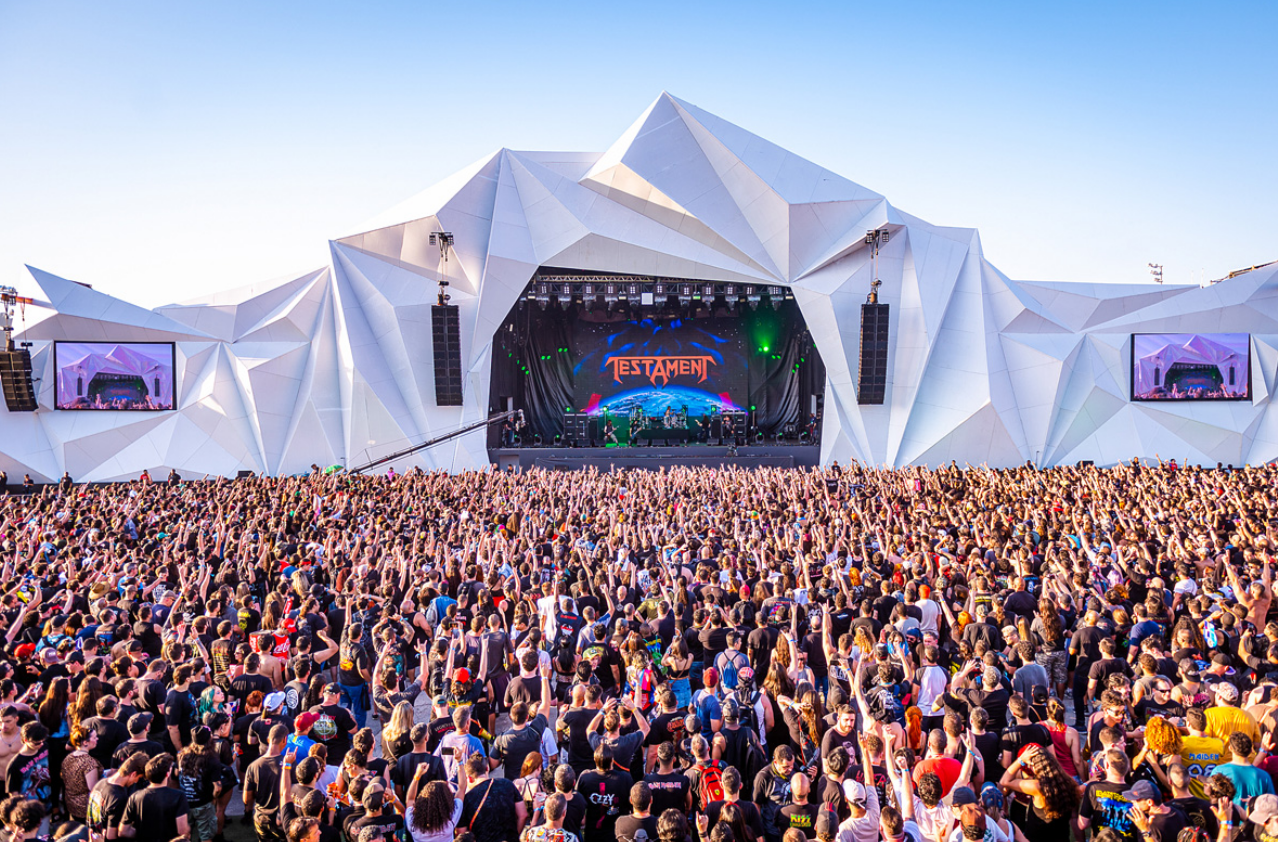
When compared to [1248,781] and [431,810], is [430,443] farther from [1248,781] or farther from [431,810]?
[1248,781]

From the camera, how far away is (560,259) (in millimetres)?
25359

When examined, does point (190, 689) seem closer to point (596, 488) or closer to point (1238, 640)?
point (1238, 640)

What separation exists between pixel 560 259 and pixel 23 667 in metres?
20.6

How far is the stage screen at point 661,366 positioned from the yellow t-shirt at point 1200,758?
2675 cm

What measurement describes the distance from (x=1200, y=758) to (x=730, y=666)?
260 cm

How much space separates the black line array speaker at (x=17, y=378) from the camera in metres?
23.7

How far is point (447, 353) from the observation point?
24.4 metres

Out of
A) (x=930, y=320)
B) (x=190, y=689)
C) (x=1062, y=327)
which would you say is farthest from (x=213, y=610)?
(x=1062, y=327)

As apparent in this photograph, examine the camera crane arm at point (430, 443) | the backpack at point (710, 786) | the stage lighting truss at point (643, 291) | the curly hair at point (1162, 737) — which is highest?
the stage lighting truss at point (643, 291)

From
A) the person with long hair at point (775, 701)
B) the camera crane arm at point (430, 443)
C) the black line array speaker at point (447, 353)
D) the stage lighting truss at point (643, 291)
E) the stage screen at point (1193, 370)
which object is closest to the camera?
the person with long hair at point (775, 701)

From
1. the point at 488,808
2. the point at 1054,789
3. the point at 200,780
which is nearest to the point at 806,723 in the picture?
the point at 1054,789

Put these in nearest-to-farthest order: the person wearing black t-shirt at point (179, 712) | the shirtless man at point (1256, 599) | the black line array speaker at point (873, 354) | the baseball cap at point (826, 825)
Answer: the baseball cap at point (826, 825) → the person wearing black t-shirt at point (179, 712) → the shirtless man at point (1256, 599) → the black line array speaker at point (873, 354)

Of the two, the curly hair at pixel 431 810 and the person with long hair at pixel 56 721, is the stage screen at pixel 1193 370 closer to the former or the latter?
the curly hair at pixel 431 810

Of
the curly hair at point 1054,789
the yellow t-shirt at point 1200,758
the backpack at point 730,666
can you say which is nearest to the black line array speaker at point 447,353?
the backpack at point 730,666
